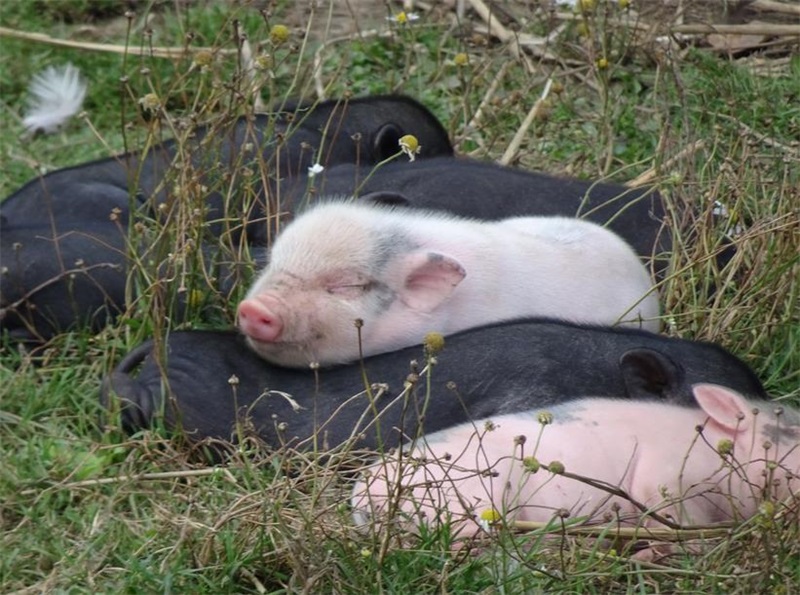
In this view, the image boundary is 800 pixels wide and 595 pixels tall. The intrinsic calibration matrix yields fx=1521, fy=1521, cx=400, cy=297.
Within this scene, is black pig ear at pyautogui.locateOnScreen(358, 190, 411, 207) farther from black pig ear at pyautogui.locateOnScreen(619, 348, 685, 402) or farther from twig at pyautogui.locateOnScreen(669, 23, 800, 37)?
twig at pyautogui.locateOnScreen(669, 23, 800, 37)

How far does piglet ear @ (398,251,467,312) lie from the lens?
419 centimetres

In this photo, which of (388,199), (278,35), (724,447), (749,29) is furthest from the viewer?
(749,29)

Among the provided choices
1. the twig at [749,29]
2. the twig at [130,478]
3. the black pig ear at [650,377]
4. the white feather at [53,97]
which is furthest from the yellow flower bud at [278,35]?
the white feather at [53,97]

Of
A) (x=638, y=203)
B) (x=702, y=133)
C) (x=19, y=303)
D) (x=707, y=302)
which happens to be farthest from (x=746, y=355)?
(x=19, y=303)

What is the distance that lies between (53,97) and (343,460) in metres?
3.88

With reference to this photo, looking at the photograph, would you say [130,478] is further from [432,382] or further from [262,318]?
[432,382]

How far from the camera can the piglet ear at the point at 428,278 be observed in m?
4.19

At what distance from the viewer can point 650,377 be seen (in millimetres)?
3824

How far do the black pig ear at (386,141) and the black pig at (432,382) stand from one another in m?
1.52

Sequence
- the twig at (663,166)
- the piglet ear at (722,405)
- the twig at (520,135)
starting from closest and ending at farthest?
the piglet ear at (722,405), the twig at (663,166), the twig at (520,135)

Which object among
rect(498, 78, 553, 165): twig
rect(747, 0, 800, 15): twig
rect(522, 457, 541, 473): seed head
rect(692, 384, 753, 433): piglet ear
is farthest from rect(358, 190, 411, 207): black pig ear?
rect(747, 0, 800, 15): twig

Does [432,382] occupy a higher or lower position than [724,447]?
lower

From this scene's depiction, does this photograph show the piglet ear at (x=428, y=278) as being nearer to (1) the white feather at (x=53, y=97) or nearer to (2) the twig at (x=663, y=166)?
(2) the twig at (x=663, y=166)

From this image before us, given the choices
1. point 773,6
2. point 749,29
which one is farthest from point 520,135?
point 773,6
